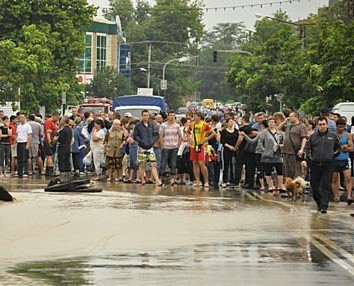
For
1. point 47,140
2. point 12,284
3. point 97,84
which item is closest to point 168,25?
point 97,84

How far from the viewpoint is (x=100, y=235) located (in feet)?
51.6

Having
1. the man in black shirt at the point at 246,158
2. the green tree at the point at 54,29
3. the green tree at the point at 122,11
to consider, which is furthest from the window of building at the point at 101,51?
the man in black shirt at the point at 246,158

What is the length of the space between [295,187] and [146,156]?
625cm

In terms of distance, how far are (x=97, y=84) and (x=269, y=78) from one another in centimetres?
4528

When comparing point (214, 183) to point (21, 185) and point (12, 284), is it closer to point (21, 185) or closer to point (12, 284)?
point (21, 185)

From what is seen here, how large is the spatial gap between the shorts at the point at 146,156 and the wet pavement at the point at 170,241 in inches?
183

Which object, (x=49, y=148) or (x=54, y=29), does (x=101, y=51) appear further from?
(x=49, y=148)

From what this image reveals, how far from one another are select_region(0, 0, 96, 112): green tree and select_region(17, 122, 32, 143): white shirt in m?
29.3

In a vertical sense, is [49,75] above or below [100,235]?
above

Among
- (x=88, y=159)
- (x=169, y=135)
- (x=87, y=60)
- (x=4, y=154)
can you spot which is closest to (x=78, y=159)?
(x=88, y=159)

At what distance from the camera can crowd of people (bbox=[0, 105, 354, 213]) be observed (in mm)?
22641

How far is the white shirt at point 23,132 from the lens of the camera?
3052cm

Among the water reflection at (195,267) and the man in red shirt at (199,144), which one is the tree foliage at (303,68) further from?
the water reflection at (195,267)

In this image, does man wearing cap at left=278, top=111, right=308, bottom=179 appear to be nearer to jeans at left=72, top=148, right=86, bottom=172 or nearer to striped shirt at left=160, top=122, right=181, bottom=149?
striped shirt at left=160, top=122, right=181, bottom=149
